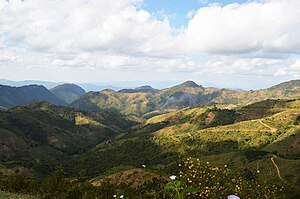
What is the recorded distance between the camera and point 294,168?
145 meters

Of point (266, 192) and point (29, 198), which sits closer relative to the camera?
point (266, 192)

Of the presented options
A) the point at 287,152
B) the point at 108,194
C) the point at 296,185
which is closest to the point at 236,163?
the point at 287,152

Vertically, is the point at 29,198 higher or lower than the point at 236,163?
higher

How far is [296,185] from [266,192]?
128m

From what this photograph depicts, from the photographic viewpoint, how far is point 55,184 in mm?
37312

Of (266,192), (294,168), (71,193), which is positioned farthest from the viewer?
(294,168)

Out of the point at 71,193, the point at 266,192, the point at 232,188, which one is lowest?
the point at 71,193

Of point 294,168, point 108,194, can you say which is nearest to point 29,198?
point 108,194

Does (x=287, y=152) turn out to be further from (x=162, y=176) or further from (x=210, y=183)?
(x=210, y=183)

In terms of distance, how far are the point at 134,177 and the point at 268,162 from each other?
83129 mm

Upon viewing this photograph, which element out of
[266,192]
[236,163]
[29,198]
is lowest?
[236,163]

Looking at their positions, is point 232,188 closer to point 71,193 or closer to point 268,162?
point 71,193

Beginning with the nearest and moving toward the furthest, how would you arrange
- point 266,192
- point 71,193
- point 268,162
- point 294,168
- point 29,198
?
point 266,192, point 29,198, point 71,193, point 294,168, point 268,162

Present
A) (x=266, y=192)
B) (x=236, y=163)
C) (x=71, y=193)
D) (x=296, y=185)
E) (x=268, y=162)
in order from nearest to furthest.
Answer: (x=266, y=192)
(x=71, y=193)
(x=296, y=185)
(x=268, y=162)
(x=236, y=163)
